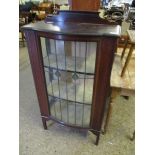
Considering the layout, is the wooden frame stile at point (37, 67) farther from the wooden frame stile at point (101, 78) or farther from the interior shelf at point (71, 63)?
the wooden frame stile at point (101, 78)

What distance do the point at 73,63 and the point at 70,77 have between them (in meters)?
0.13

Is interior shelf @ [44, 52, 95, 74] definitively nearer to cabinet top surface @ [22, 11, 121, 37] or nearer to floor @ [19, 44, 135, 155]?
cabinet top surface @ [22, 11, 121, 37]

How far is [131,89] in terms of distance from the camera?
4.54ft

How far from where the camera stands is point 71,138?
154cm

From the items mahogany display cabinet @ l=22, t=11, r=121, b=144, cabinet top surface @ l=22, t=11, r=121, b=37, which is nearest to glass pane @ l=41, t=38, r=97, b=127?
mahogany display cabinet @ l=22, t=11, r=121, b=144

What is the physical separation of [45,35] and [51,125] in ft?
3.24

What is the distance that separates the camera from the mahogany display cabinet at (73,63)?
100 centimetres

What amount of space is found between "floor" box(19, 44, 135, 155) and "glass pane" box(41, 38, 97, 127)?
0.19m

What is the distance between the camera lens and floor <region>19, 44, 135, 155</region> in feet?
4.68

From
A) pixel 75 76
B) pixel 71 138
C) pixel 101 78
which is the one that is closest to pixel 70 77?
pixel 75 76

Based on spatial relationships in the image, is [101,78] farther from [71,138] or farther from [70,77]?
[71,138]
